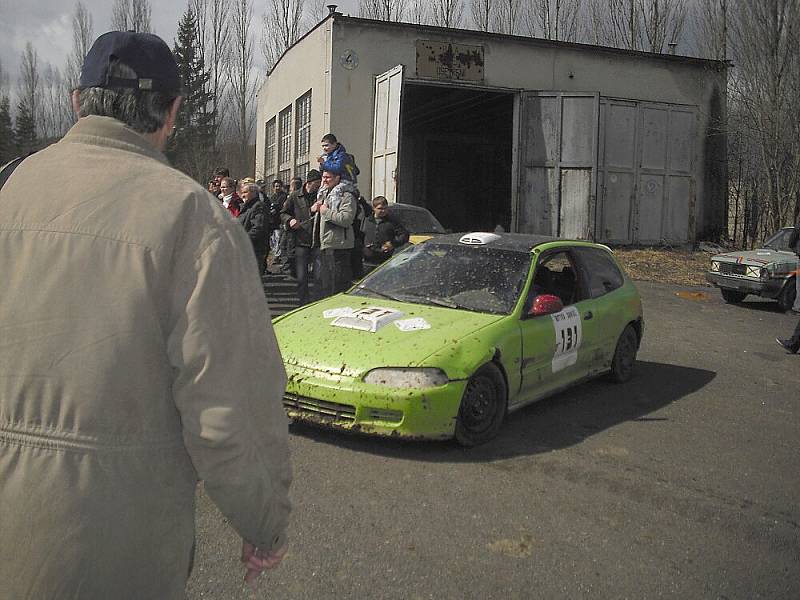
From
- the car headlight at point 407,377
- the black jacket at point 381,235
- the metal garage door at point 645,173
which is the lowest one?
the car headlight at point 407,377

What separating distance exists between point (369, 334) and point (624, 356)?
3063mm

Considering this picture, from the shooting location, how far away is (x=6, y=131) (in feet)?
170

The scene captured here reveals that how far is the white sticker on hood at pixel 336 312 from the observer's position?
6.14 metres

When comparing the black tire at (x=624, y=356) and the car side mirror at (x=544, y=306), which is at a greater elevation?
the car side mirror at (x=544, y=306)

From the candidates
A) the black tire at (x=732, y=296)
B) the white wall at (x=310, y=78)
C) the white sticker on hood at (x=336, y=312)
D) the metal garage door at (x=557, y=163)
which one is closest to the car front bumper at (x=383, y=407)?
the white sticker on hood at (x=336, y=312)

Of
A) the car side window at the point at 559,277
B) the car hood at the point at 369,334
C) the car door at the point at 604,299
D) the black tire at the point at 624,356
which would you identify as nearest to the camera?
the car hood at the point at 369,334

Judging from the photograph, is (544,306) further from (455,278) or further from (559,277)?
(559,277)

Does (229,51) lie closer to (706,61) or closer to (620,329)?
(706,61)

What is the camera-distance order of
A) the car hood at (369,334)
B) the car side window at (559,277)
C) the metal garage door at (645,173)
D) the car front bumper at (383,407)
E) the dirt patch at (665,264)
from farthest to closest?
1. the metal garage door at (645,173)
2. the dirt patch at (665,264)
3. the car side window at (559,277)
4. the car hood at (369,334)
5. the car front bumper at (383,407)

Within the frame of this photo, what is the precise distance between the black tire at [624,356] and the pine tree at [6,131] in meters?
44.9

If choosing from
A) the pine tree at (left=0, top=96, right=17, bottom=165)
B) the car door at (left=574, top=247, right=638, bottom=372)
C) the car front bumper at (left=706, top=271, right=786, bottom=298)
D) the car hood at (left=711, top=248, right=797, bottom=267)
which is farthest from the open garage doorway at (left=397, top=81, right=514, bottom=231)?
the pine tree at (left=0, top=96, right=17, bottom=165)

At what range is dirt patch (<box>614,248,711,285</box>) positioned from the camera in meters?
17.9

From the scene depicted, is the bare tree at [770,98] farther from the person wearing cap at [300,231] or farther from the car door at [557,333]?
the car door at [557,333]

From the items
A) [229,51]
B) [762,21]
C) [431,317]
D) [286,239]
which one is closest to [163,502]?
[431,317]
